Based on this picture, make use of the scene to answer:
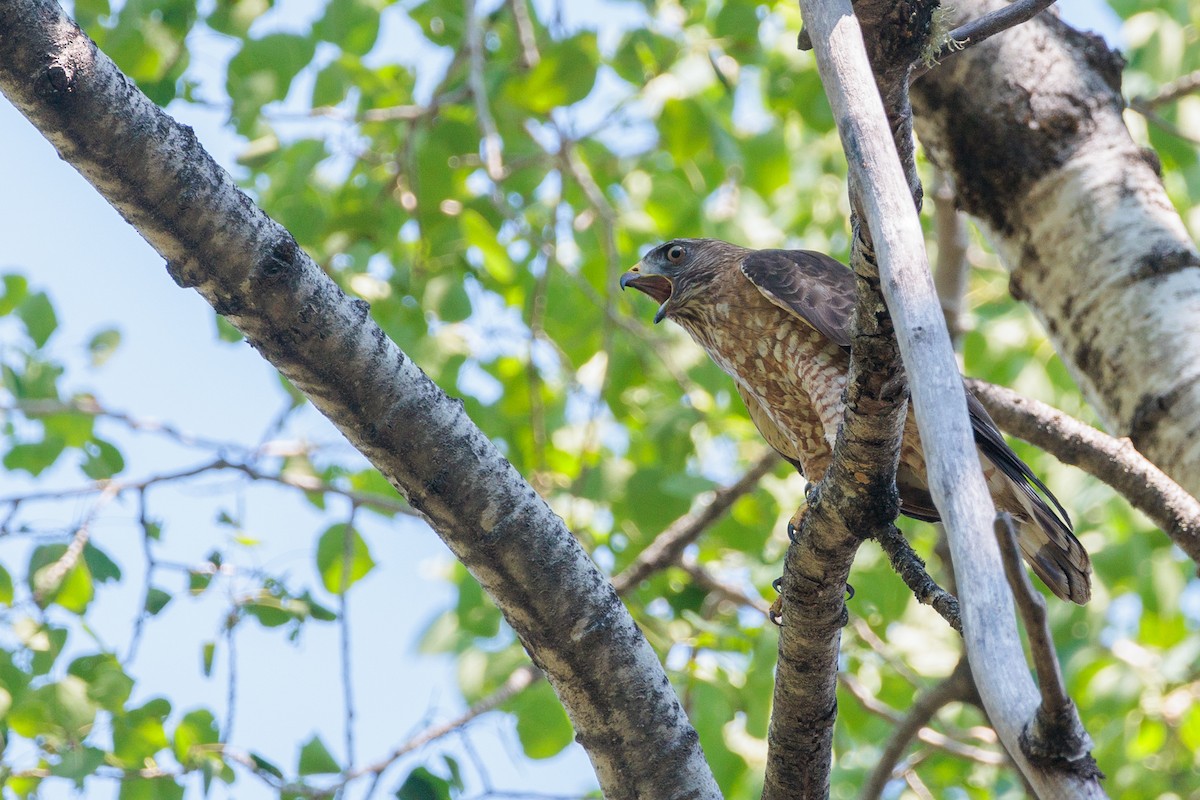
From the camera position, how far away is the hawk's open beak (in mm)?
4484

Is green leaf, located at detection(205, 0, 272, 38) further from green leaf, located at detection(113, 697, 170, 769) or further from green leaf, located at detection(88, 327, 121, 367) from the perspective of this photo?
green leaf, located at detection(113, 697, 170, 769)

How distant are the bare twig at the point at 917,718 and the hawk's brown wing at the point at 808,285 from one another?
3.64ft

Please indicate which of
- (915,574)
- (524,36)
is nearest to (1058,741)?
(915,574)

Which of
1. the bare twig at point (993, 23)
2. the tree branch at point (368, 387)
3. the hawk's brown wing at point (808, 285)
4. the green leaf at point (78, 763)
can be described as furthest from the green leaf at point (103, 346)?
the bare twig at point (993, 23)

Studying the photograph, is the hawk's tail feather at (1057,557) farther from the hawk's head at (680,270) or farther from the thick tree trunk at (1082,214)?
the hawk's head at (680,270)

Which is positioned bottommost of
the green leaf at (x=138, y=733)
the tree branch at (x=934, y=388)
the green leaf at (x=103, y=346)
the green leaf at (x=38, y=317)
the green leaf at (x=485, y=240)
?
the tree branch at (x=934, y=388)

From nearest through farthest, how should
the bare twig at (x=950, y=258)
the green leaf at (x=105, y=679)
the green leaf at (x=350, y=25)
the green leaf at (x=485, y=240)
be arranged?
the green leaf at (x=105, y=679) → the bare twig at (x=950, y=258) → the green leaf at (x=350, y=25) → the green leaf at (x=485, y=240)

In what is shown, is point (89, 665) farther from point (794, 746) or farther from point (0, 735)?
point (794, 746)

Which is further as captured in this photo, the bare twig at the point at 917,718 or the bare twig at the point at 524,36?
the bare twig at the point at 524,36

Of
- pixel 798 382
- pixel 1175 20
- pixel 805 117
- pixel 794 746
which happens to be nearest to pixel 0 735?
pixel 794 746

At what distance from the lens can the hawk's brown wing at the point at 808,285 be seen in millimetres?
3246

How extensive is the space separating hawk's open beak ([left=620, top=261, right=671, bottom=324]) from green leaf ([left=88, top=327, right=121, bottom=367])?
221 cm

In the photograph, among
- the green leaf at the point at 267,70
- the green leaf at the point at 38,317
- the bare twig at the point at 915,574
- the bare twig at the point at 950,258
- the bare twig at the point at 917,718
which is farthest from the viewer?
the bare twig at the point at 950,258

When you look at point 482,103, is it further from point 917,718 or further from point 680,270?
point 917,718
